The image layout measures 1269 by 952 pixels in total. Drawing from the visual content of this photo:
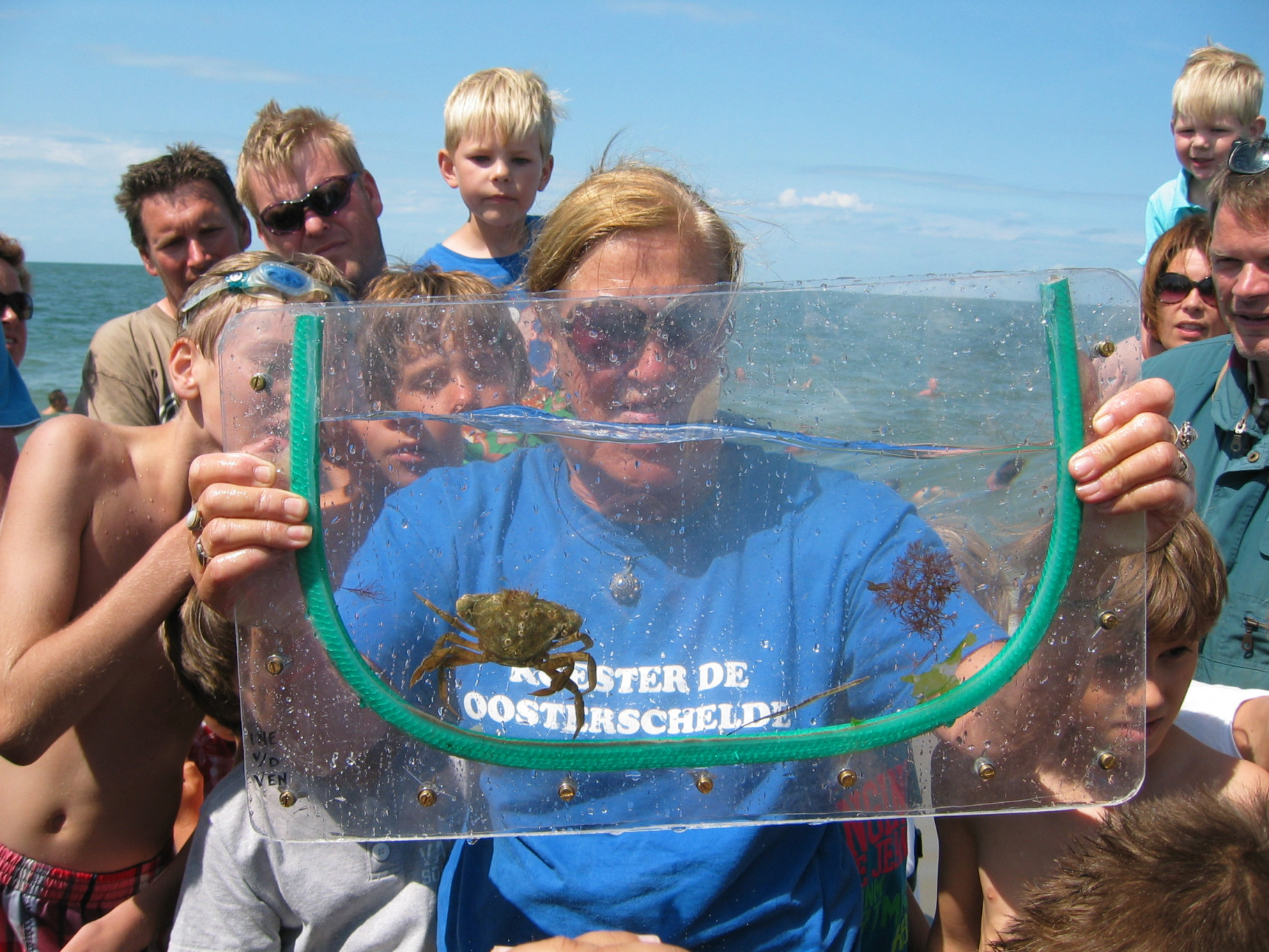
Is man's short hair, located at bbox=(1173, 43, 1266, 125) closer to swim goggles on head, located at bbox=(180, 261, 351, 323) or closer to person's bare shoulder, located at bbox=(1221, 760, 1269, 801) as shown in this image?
person's bare shoulder, located at bbox=(1221, 760, 1269, 801)

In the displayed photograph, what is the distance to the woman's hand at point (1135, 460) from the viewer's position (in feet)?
4.45

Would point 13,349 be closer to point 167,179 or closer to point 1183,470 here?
point 167,179

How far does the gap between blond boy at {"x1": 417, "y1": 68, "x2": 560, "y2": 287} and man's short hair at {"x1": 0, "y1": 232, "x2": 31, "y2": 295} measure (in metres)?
2.53

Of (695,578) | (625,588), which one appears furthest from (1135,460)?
(625,588)

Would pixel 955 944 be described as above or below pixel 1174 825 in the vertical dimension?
below

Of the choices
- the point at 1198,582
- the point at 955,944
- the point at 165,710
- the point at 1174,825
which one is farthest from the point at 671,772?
the point at 165,710

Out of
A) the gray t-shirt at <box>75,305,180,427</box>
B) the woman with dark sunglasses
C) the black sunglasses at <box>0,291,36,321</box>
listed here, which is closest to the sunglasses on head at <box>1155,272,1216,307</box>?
the woman with dark sunglasses

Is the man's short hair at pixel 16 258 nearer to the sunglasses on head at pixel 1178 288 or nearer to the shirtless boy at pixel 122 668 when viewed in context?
the shirtless boy at pixel 122 668

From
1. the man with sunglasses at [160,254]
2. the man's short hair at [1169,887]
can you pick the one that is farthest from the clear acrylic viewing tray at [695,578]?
the man with sunglasses at [160,254]

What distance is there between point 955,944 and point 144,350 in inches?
149

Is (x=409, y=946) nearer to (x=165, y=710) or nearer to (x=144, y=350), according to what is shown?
(x=165, y=710)

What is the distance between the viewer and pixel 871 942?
1794mm

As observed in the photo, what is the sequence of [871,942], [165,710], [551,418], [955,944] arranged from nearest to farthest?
[551,418], [871,942], [955,944], [165,710]

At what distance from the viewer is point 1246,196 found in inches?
102
